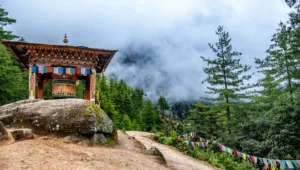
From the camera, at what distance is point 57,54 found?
56.3ft

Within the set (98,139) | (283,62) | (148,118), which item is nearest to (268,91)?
(283,62)

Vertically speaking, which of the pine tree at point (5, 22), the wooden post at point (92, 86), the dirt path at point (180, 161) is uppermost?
the pine tree at point (5, 22)

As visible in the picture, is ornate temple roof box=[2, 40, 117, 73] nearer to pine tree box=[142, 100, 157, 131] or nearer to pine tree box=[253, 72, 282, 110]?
pine tree box=[253, 72, 282, 110]

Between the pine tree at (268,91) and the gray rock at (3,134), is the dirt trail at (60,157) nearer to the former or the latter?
the gray rock at (3,134)

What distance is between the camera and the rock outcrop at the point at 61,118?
10.2 metres

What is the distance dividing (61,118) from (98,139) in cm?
164

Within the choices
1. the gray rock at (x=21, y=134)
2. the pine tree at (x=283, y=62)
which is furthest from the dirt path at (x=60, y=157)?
the pine tree at (x=283, y=62)

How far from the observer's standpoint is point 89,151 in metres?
8.90

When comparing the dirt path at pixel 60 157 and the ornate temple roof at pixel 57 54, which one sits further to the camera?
the ornate temple roof at pixel 57 54

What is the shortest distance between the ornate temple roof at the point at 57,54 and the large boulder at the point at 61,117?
6118 mm

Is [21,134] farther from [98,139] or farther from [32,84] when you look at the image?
[32,84]

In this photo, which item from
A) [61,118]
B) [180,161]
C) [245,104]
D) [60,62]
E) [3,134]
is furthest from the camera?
[245,104]

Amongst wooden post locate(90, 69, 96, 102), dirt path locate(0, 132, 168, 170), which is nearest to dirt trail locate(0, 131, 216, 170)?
dirt path locate(0, 132, 168, 170)

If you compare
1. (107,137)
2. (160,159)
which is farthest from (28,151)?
(160,159)
